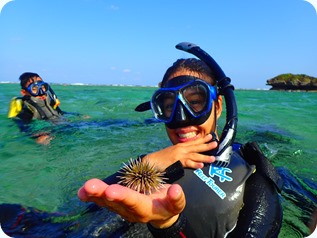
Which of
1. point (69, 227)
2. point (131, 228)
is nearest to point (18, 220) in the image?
point (69, 227)

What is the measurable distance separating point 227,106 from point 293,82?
75.1m

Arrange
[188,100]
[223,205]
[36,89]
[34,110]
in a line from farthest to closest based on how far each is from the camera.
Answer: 1. [36,89]
2. [34,110]
3. [188,100]
4. [223,205]

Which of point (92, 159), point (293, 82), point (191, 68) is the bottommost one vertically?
point (92, 159)

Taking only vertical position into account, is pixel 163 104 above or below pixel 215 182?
above

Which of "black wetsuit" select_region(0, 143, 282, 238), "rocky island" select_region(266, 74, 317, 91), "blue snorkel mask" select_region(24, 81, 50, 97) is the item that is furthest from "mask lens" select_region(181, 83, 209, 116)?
"rocky island" select_region(266, 74, 317, 91)

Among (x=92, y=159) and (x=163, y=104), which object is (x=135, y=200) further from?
(x=92, y=159)

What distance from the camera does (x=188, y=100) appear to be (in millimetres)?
2471

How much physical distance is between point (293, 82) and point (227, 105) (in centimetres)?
7504

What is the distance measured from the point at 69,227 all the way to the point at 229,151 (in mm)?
1786

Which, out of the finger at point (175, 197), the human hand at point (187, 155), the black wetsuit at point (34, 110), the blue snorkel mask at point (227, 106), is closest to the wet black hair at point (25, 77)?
the black wetsuit at point (34, 110)

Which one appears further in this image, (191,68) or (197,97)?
(191,68)

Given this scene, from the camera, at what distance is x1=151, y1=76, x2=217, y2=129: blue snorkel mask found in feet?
7.96

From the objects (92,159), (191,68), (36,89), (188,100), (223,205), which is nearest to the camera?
(223,205)

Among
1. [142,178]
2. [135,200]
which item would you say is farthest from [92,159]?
[135,200]
